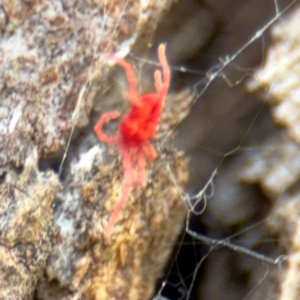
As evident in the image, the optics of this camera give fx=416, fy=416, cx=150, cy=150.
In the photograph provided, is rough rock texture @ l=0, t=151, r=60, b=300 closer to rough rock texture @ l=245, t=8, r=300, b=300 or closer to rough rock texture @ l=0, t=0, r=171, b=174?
rough rock texture @ l=0, t=0, r=171, b=174

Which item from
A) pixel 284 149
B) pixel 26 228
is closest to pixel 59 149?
pixel 26 228

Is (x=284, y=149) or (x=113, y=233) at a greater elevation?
(x=284, y=149)

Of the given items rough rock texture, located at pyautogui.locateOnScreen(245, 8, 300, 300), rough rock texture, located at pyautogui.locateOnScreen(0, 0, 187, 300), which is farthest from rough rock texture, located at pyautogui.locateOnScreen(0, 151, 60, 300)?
rough rock texture, located at pyautogui.locateOnScreen(245, 8, 300, 300)

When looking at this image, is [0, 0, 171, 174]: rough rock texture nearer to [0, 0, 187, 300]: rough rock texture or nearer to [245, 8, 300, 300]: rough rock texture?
[0, 0, 187, 300]: rough rock texture

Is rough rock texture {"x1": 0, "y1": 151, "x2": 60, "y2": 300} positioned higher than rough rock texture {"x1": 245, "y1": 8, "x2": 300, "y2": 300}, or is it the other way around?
rough rock texture {"x1": 245, "y1": 8, "x2": 300, "y2": 300}

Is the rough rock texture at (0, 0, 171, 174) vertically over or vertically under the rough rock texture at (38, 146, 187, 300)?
over

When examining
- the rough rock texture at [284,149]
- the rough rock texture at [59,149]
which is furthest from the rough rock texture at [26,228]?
the rough rock texture at [284,149]

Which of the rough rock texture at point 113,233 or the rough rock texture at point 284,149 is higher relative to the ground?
the rough rock texture at point 284,149

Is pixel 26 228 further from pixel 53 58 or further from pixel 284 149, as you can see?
pixel 284 149

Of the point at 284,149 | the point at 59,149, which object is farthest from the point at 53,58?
the point at 284,149

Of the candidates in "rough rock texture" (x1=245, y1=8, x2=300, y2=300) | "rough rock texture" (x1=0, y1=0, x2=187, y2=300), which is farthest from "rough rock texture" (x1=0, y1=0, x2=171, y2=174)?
"rough rock texture" (x1=245, y1=8, x2=300, y2=300)

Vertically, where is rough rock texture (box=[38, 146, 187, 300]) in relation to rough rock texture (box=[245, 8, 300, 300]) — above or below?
below

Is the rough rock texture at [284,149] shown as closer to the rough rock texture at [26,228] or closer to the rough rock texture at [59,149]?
the rough rock texture at [59,149]
